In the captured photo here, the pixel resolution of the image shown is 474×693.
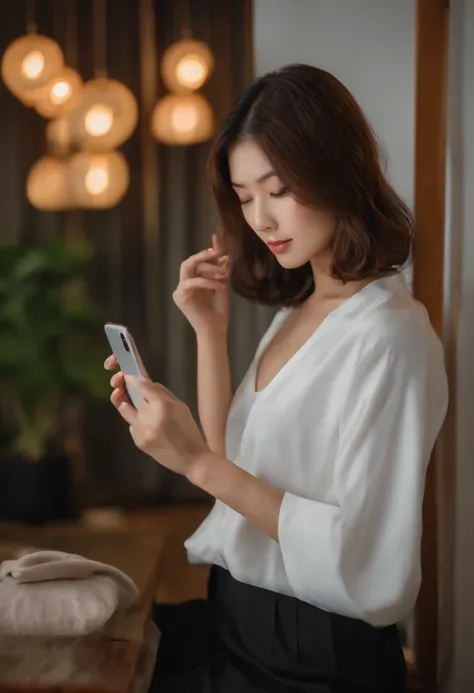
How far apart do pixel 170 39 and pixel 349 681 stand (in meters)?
1.99

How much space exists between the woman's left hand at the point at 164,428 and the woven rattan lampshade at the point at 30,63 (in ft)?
3.74

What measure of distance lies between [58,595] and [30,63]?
1333 millimetres

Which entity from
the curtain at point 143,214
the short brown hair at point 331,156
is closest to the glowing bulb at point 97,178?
the curtain at point 143,214

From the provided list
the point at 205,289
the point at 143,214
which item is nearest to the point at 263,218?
the point at 205,289

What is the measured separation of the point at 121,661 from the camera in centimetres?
101

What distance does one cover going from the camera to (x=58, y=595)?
108 cm

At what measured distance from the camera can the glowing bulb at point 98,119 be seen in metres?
1.93

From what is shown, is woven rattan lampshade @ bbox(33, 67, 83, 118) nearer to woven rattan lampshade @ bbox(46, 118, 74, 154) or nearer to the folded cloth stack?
woven rattan lampshade @ bbox(46, 118, 74, 154)

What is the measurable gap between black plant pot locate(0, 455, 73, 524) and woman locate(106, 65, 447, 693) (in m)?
1.00

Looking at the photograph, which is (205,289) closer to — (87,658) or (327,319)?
(327,319)

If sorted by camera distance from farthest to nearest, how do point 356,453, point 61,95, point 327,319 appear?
1. point 61,95
2. point 327,319
3. point 356,453

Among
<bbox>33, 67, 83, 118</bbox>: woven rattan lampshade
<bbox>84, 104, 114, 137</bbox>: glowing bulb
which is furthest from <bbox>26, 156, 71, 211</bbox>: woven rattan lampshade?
<bbox>84, 104, 114, 137</bbox>: glowing bulb

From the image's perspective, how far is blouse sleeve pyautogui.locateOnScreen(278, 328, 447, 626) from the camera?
3.24 feet

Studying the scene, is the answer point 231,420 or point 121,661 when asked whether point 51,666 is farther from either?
point 231,420
